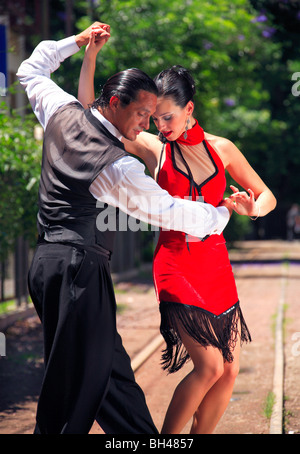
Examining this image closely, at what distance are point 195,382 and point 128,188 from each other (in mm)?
1215

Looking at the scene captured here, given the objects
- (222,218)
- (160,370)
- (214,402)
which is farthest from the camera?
(160,370)

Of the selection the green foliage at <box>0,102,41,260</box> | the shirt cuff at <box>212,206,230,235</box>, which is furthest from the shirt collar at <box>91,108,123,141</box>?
the green foliage at <box>0,102,41,260</box>

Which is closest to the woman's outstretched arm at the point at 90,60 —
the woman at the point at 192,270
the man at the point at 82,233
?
the woman at the point at 192,270

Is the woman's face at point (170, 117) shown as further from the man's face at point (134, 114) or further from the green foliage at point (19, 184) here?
the green foliage at point (19, 184)

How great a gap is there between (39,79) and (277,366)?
4.58 metres

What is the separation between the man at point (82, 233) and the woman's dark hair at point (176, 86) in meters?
0.53

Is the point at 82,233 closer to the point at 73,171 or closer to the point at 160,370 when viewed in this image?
the point at 73,171

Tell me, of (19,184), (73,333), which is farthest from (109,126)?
(19,184)

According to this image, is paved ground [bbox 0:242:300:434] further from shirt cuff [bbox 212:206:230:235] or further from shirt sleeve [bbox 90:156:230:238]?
shirt sleeve [bbox 90:156:230:238]

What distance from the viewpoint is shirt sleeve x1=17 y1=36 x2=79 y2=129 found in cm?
307

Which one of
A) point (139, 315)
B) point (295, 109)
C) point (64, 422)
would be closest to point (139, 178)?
point (64, 422)

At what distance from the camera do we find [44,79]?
3217mm

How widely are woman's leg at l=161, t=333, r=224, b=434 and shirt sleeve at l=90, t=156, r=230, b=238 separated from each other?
0.78 meters

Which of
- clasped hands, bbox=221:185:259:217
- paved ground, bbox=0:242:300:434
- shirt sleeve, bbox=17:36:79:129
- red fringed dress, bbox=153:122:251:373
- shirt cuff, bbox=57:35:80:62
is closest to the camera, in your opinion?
shirt sleeve, bbox=17:36:79:129
